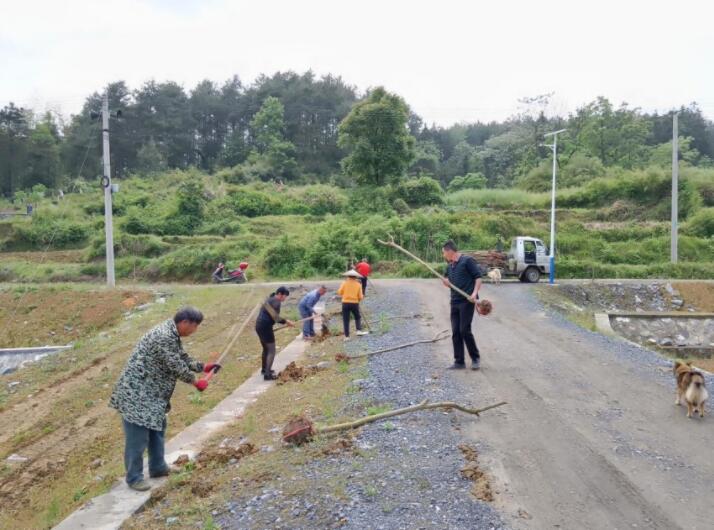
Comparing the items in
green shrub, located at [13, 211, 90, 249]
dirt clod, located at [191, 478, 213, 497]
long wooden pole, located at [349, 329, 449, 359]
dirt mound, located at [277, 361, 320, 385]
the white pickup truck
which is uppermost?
green shrub, located at [13, 211, 90, 249]

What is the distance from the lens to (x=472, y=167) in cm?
7231

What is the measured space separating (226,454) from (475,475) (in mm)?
2880

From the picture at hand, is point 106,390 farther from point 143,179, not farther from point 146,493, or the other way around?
point 143,179

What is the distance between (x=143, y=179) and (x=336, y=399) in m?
52.6

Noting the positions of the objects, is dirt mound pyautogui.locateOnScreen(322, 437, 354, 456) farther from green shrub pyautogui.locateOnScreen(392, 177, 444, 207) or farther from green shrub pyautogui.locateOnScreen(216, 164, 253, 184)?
green shrub pyautogui.locateOnScreen(216, 164, 253, 184)

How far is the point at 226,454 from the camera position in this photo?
6926 mm

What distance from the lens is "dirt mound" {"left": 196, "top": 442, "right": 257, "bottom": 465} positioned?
6.84 m

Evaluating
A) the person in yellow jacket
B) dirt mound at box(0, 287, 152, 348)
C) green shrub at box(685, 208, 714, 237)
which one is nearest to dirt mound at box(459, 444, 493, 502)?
the person in yellow jacket

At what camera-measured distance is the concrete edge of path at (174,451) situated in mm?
5789

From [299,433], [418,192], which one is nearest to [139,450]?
[299,433]

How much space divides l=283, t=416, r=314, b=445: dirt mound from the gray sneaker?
1475mm

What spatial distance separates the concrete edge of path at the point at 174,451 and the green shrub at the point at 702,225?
3406cm

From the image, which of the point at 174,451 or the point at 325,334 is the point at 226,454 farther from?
the point at 325,334

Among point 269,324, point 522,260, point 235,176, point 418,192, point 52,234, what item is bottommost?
point 269,324
